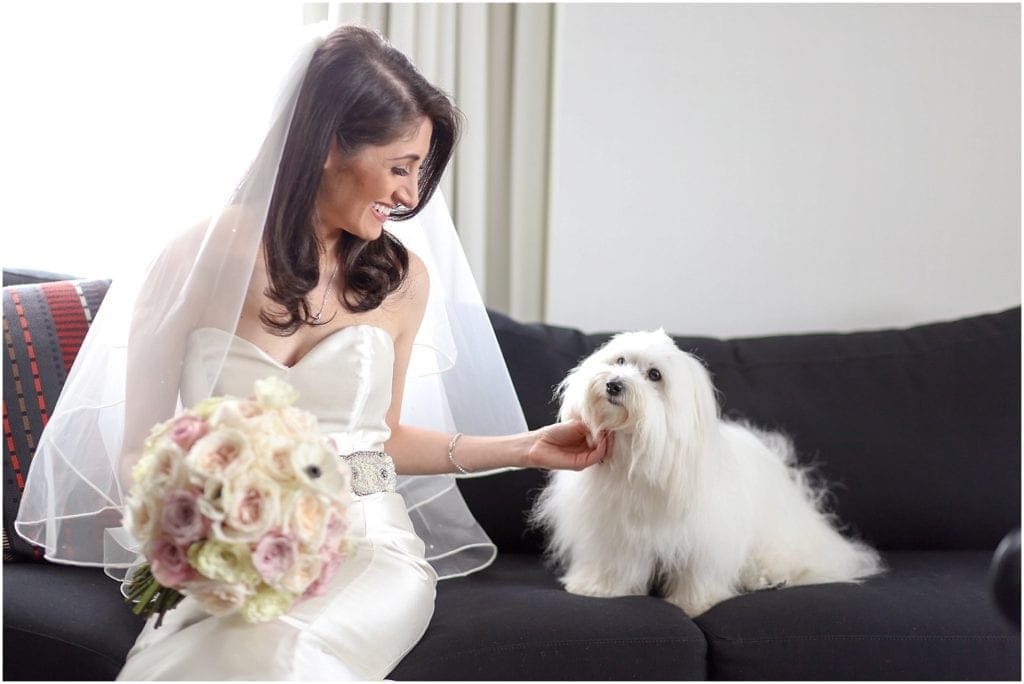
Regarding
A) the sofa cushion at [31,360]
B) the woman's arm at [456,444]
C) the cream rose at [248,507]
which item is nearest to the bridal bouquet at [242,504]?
the cream rose at [248,507]

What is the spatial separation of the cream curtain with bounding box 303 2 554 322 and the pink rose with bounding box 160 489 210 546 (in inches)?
87.0

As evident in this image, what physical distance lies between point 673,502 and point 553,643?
45 centimetres

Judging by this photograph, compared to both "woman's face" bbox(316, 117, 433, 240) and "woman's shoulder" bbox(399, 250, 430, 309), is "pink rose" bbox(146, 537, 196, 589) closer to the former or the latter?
"woman's face" bbox(316, 117, 433, 240)

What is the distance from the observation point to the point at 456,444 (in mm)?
2344

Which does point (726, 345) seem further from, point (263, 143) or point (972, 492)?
point (263, 143)

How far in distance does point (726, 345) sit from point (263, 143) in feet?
4.83

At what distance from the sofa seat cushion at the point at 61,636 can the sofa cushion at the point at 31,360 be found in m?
0.30

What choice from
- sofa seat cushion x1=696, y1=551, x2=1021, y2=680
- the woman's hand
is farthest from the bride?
sofa seat cushion x1=696, y1=551, x2=1021, y2=680

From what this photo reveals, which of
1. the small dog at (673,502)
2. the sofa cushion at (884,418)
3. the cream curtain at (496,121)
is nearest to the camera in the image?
the small dog at (673,502)

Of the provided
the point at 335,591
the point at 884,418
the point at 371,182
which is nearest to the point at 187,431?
the point at 335,591

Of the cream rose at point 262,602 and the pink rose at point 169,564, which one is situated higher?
the pink rose at point 169,564

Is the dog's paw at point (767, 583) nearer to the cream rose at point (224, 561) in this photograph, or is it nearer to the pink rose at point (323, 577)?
the pink rose at point (323, 577)

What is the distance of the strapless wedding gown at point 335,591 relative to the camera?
1.62 metres

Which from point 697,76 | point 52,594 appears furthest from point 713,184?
point 52,594
